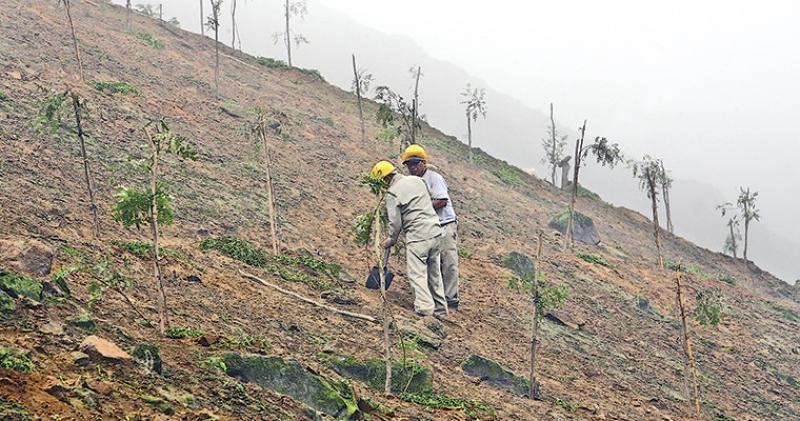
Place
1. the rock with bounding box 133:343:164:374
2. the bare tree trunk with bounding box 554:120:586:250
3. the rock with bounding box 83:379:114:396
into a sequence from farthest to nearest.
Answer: the bare tree trunk with bounding box 554:120:586:250, the rock with bounding box 133:343:164:374, the rock with bounding box 83:379:114:396

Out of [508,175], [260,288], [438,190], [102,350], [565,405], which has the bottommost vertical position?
[102,350]

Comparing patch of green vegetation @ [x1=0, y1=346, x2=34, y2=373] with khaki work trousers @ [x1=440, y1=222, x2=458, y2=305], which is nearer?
patch of green vegetation @ [x1=0, y1=346, x2=34, y2=373]

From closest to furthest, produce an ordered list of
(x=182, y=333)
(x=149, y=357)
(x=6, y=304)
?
Result: (x=149, y=357)
(x=6, y=304)
(x=182, y=333)

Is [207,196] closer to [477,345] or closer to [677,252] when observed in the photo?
[477,345]

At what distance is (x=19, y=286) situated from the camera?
239 inches

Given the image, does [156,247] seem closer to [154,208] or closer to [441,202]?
[154,208]

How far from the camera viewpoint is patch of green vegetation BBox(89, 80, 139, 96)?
20766 millimetres

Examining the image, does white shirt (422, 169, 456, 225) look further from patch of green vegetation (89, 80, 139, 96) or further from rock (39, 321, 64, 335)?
patch of green vegetation (89, 80, 139, 96)

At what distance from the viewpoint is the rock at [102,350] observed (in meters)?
5.34

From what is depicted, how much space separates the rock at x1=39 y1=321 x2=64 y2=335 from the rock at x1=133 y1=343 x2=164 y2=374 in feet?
2.29

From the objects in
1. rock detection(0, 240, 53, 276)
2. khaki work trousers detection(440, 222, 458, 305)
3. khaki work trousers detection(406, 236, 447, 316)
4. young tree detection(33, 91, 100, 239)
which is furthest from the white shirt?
rock detection(0, 240, 53, 276)

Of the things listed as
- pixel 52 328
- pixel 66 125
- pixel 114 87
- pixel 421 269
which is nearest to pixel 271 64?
pixel 114 87

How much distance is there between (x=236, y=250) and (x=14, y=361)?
7.07 metres

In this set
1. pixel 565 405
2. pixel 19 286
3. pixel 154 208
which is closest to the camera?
pixel 19 286
